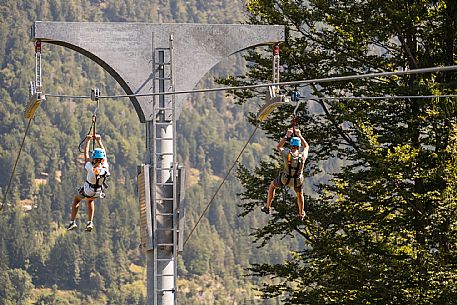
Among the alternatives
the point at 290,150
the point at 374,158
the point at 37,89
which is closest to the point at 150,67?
the point at 37,89

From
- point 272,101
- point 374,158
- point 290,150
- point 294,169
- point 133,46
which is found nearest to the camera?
point 133,46

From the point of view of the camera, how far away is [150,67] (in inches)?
642

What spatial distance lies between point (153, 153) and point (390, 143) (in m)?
11.7

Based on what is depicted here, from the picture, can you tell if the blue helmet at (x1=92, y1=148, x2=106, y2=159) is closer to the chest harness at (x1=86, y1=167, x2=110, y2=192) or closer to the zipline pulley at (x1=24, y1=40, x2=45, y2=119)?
the chest harness at (x1=86, y1=167, x2=110, y2=192)

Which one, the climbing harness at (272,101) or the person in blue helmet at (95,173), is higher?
the climbing harness at (272,101)

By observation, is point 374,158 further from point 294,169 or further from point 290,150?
Answer: point 290,150

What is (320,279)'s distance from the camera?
28000mm

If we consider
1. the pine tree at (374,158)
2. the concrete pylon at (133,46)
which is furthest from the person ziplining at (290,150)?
the pine tree at (374,158)

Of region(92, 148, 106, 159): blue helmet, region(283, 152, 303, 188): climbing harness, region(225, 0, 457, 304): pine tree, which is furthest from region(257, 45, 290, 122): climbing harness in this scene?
region(225, 0, 457, 304): pine tree

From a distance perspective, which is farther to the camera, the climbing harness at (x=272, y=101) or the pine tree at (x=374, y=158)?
the pine tree at (x=374, y=158)

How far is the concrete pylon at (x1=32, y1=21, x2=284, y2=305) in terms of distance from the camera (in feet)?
53.2

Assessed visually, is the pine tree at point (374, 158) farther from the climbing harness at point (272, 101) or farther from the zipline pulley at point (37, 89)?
the zipline pulley at point (37, 89)

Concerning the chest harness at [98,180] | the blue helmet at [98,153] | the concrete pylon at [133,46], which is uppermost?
the concrete pylon at [133,46]

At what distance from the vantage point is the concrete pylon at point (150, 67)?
16.2m
